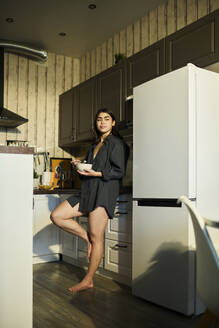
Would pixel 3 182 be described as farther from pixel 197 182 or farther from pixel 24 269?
pixel 197 182

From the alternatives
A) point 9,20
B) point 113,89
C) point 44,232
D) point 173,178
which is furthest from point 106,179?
point 9,20

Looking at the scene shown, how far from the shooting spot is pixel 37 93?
4.66 meters

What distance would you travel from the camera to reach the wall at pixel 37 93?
446 centimetres

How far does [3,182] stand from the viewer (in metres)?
1.63

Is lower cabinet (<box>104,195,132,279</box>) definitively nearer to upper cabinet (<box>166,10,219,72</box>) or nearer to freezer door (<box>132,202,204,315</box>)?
freezer door (<box>132,202,204,315</box>)

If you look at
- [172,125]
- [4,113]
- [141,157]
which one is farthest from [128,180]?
[4,113]

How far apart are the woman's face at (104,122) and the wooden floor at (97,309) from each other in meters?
1.31

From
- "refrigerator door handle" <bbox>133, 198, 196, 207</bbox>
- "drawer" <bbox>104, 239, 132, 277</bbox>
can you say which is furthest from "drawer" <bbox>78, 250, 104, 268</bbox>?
"refrigerator door handle" <bbox>133, 198, 196, 207</bbox>

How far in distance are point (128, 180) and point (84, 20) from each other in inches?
72.3

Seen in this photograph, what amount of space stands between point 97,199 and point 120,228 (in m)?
0.41

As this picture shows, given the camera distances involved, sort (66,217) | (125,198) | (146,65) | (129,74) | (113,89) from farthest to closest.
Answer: (113,89) → (129,74) → (146,65) → (125,198) → (66,217)

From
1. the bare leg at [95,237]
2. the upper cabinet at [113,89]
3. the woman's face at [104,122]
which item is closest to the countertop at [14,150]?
the bare leg at [95,237]

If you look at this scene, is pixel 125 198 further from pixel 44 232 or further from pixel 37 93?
pixel 37 93

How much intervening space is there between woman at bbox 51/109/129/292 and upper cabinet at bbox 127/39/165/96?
67 cm
